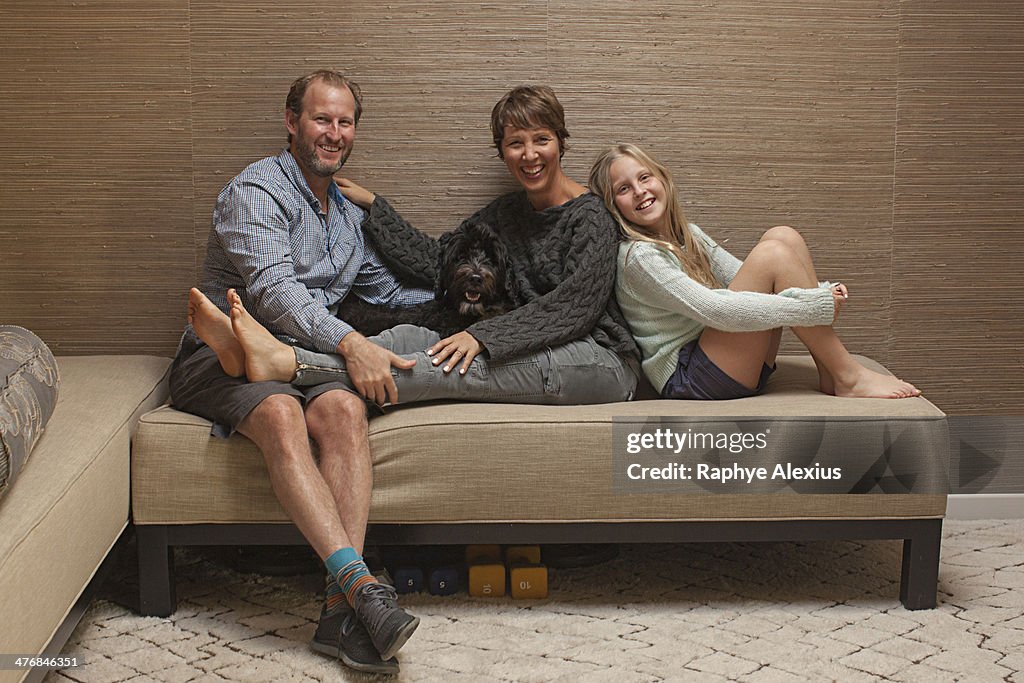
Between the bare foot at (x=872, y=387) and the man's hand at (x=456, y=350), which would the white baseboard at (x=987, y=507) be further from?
the man's hand at (x=456, y=350)

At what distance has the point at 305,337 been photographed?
2342 millimetres

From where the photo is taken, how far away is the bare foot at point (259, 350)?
7.19 feet

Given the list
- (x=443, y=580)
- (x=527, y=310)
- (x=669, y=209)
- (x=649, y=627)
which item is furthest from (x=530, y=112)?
(x=649, y=627)

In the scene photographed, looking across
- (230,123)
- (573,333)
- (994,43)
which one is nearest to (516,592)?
(573,333)

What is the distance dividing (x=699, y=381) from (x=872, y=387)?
0.42 meters

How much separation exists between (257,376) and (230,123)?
1.02 m

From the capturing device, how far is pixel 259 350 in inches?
87.0

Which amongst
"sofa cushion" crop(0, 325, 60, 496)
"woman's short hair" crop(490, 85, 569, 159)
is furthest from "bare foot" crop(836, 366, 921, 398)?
"sofa cushion" crop(0, 325, 60, 496)

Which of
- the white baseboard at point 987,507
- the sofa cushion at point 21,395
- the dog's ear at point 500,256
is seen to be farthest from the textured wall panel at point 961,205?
the sofa cushion at point 21,395

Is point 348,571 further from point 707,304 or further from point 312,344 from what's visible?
point 707,304

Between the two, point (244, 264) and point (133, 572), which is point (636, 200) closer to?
point (244, 264)

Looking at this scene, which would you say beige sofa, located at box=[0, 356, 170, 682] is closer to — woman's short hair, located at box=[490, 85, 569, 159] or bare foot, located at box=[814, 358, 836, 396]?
woman's short hair, located at box=[490, 85, 569, 159]

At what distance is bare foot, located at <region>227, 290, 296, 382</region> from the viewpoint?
2191 mm

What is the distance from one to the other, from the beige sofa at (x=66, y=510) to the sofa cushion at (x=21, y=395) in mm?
53
